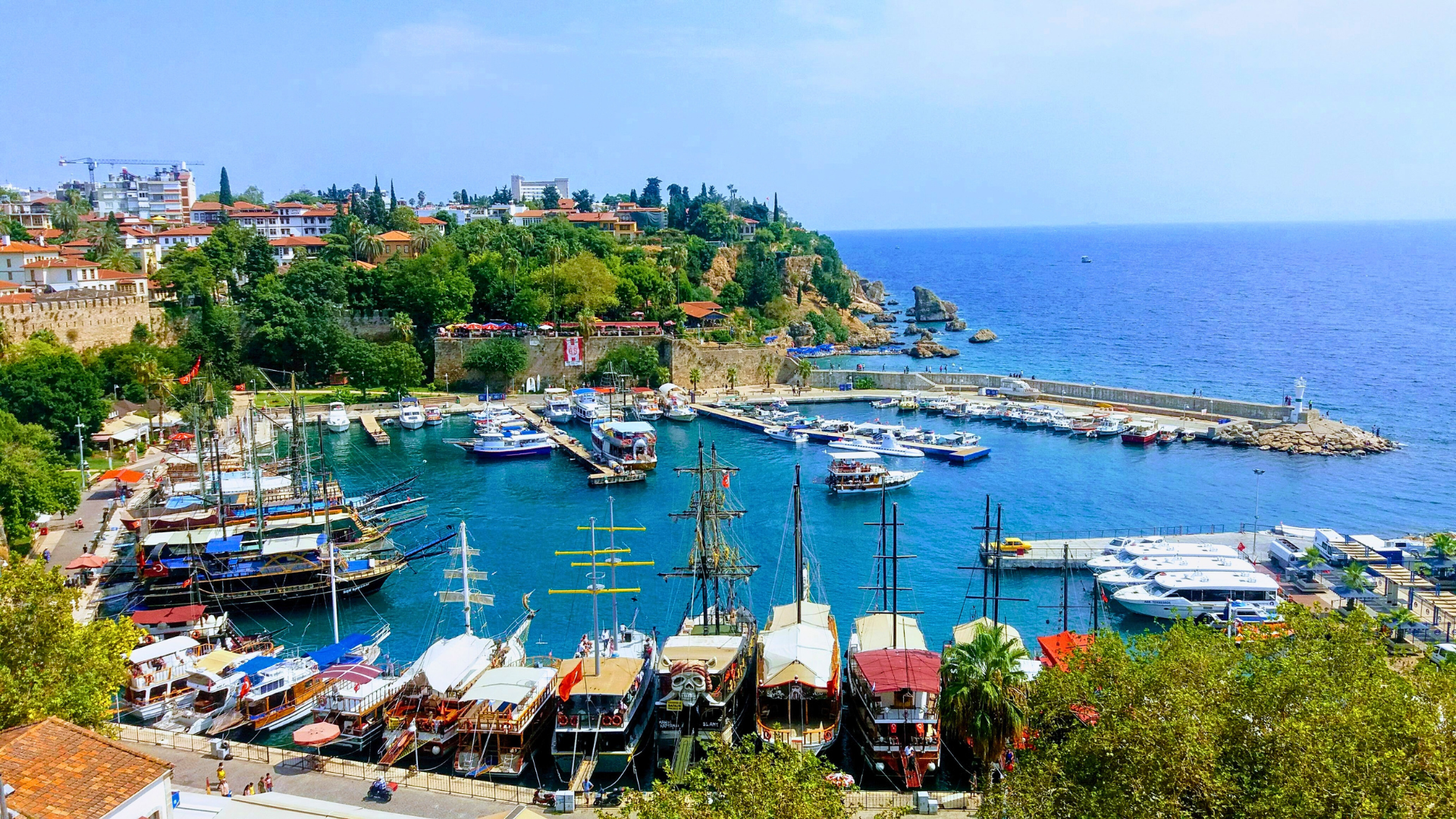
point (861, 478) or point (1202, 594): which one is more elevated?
point (861, 478)

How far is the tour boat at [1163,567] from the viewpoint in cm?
3509

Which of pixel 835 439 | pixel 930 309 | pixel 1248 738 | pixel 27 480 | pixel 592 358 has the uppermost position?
pixel 930 309

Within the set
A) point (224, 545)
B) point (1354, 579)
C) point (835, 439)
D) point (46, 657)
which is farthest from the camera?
point (835, 439)

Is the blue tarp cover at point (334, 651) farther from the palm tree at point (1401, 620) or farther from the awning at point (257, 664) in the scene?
the palm tree at point (1401, 620)

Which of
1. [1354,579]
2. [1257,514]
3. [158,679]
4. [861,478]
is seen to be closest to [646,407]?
[861,478]

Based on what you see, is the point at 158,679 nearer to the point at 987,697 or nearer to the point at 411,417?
the point at 987,697

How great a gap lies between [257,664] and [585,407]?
38085mm

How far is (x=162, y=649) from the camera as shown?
27375mm

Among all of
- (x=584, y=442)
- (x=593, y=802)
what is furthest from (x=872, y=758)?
(x=584, y=442)

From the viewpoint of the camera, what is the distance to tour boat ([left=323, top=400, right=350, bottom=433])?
5922 cm

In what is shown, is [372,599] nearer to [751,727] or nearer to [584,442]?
[751,727]

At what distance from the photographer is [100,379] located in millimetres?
55219

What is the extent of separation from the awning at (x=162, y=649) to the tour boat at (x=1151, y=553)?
2819 centimetres

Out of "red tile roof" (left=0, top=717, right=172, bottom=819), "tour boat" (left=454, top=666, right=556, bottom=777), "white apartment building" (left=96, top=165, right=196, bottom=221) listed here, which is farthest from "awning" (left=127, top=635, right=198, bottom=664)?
"white apartment building" (left=96, top=165, right=196, bottom=221)
